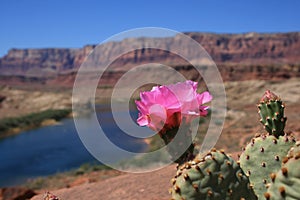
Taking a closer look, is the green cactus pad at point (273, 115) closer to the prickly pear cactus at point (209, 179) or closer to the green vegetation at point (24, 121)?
the prickly pear cactus at point (209, 179)

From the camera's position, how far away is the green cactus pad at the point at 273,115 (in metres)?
2.77

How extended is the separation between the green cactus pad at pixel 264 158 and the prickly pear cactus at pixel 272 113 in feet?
0.25

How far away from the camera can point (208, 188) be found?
201 centimetres

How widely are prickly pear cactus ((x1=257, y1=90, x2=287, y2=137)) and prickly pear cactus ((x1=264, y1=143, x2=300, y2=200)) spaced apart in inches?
37.6

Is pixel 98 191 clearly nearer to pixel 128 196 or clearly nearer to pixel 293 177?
pixel 128 196

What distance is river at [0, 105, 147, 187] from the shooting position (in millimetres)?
20891

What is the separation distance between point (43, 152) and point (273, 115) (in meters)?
25.6

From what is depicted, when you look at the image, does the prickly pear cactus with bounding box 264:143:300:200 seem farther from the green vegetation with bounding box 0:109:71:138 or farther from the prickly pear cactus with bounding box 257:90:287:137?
the green vegetation with bounding box 0:109:71:138

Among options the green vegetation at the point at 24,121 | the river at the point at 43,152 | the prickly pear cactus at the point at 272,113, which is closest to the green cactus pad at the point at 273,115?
the prickly pear cactus at the point at 272,113

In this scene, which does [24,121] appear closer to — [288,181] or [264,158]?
[264,158]

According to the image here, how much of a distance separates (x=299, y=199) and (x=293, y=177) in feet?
0.37

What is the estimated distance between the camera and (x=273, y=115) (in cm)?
281

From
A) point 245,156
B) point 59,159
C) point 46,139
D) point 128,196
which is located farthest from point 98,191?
point 46,139

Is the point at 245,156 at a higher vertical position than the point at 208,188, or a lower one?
higher
